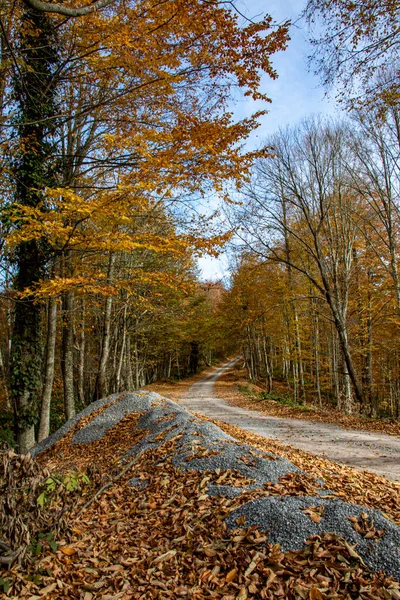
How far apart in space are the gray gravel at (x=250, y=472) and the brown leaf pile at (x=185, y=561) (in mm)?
112

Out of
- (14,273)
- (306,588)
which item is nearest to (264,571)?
(306,588)

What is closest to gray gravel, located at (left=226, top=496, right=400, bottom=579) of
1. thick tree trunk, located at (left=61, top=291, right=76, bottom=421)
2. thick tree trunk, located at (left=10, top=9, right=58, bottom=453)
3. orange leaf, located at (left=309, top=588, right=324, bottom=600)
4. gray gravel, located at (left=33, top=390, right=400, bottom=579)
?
gray gravel, located at (left=33, top=390, right=400, bottom=579)

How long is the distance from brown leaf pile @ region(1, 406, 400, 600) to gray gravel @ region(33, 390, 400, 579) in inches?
4.4

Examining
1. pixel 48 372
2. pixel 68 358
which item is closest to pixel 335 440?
pixel 48 372

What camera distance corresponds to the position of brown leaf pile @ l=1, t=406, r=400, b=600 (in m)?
2.30

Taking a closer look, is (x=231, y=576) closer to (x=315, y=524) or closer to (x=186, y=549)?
(x=186, y=549)

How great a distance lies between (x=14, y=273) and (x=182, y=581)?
294 inches

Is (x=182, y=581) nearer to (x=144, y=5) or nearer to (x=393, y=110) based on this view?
(x=144, y=5)

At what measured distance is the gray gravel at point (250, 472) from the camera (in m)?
2.60

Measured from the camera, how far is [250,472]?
3.94 metres

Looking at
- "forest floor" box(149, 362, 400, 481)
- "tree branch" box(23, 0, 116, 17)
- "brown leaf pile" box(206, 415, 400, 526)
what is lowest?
"forest floor" box(149, 362, 400, 481)

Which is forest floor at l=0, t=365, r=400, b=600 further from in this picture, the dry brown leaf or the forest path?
the forest path

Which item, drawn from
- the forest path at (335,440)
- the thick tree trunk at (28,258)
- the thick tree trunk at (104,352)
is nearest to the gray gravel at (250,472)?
the thick tree trunk at (28,258)

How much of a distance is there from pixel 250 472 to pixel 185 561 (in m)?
1.39
